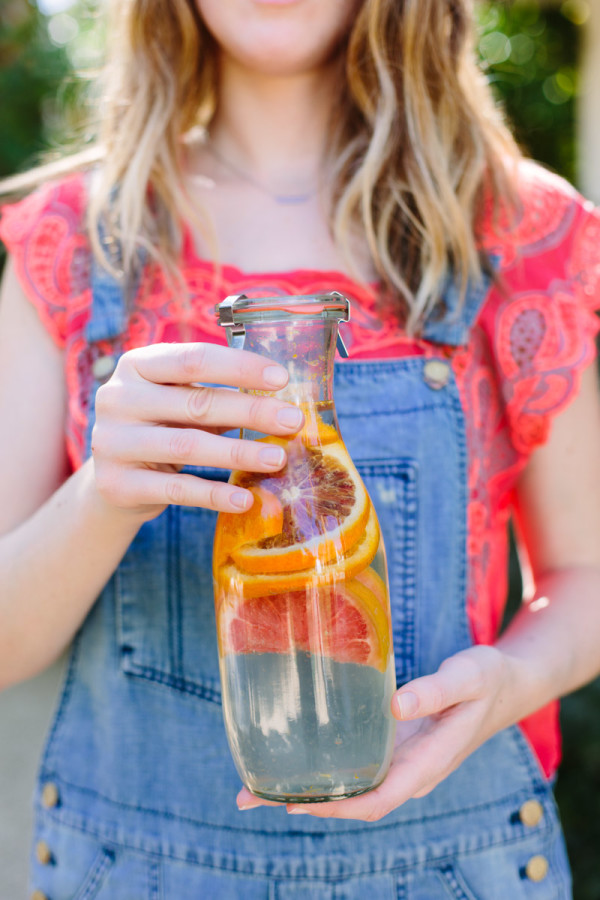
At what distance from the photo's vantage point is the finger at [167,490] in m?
0.77

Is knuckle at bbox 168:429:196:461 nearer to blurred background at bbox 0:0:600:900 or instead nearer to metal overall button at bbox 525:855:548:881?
metal overall button at bbox 525:855:548:881

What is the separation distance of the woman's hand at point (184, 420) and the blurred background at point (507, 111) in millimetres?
1059

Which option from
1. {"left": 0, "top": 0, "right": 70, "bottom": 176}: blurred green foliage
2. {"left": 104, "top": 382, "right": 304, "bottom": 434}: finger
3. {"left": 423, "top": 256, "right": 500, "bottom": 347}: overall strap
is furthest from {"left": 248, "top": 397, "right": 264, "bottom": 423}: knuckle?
{"left": 0, "top": 0, "right": 70, "bottom": 176}: blurred green foliage

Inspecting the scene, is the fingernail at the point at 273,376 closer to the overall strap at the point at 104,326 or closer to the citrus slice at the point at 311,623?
the citrus slice at the point at 311,623

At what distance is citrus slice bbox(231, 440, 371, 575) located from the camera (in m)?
0.79

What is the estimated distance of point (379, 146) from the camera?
1308 mm

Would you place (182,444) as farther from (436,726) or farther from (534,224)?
(534,224)

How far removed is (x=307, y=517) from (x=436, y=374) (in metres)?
0.45

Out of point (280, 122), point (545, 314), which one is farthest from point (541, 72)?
point (545, 314)

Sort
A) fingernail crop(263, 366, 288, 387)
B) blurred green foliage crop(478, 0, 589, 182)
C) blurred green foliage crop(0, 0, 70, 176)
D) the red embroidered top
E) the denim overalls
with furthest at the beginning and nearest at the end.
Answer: blurred green foliage crop(478, 0, 589, 182), blurred green foliage crop(0, 0, 70, 176), the red embroidered top, the denim overalls, fingernail crop(263, 366, 288, 387)

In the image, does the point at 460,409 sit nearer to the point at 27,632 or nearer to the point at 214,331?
the point at 214,331

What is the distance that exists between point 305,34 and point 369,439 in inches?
23.9

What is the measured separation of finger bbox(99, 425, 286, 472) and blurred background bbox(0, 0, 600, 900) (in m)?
1.08

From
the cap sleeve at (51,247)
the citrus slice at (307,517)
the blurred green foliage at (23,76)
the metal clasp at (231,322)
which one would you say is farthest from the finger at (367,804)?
the blurred green foliage at (23,76)
